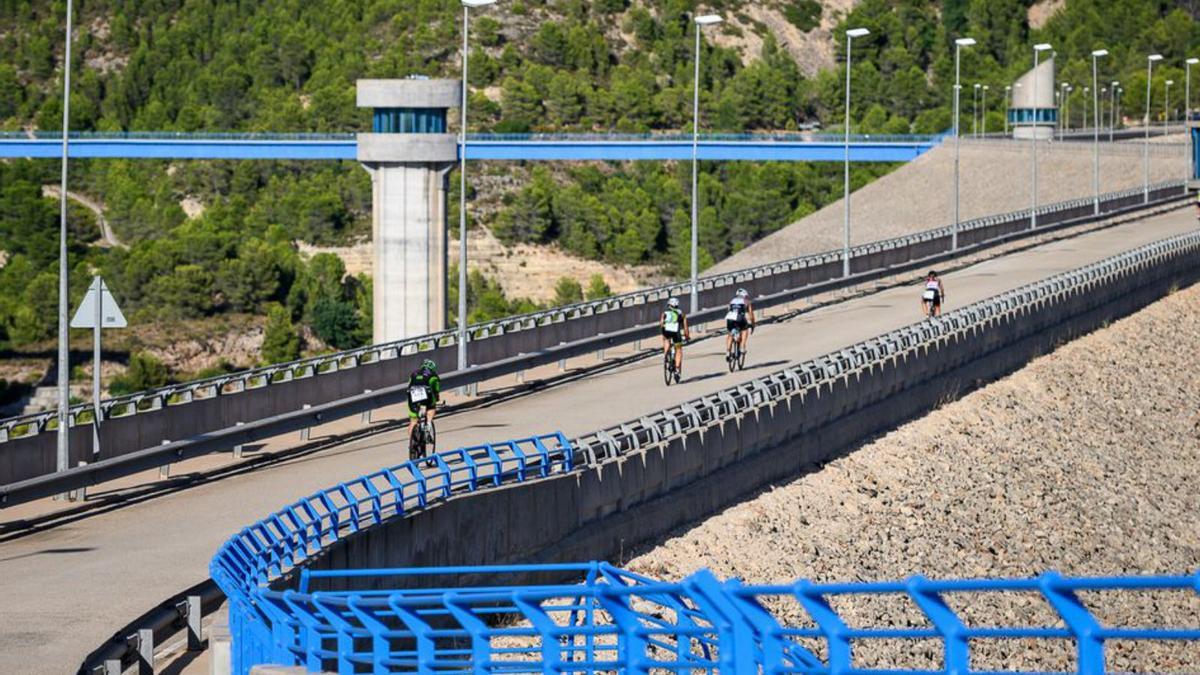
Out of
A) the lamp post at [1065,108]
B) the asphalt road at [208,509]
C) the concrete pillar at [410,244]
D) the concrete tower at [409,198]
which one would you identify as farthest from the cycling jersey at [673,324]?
the lamp post at [1065,108]

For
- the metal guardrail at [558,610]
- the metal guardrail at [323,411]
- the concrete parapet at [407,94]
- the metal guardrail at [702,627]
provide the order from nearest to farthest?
1. the metal guardrail at [702,627]
2. the metal guardrail at [558,610]
3. the metal guardrail at [323,411]
4. the concrete parapet at [407,94]

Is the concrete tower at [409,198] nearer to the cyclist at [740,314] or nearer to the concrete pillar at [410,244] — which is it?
the concrete pillar at [410,244]

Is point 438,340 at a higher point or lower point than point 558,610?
higher

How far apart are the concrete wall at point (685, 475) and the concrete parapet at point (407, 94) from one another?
2178 centimetres

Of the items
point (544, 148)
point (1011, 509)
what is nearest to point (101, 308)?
point (1011, 509)

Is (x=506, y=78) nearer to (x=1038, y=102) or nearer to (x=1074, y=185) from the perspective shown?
(x=1038, y=102)

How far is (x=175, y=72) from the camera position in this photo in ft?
651

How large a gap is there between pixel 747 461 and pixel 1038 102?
319 ft

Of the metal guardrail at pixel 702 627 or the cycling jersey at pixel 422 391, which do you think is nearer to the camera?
the metal guardrail at pixel 702 627

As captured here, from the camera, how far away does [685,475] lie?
33.2 m

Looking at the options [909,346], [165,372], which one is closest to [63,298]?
[909,346]

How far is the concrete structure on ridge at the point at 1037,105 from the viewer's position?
12938 centimetres

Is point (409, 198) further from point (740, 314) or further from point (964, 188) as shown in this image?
point (964, 188)

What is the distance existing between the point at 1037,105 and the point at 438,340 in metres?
90.1
